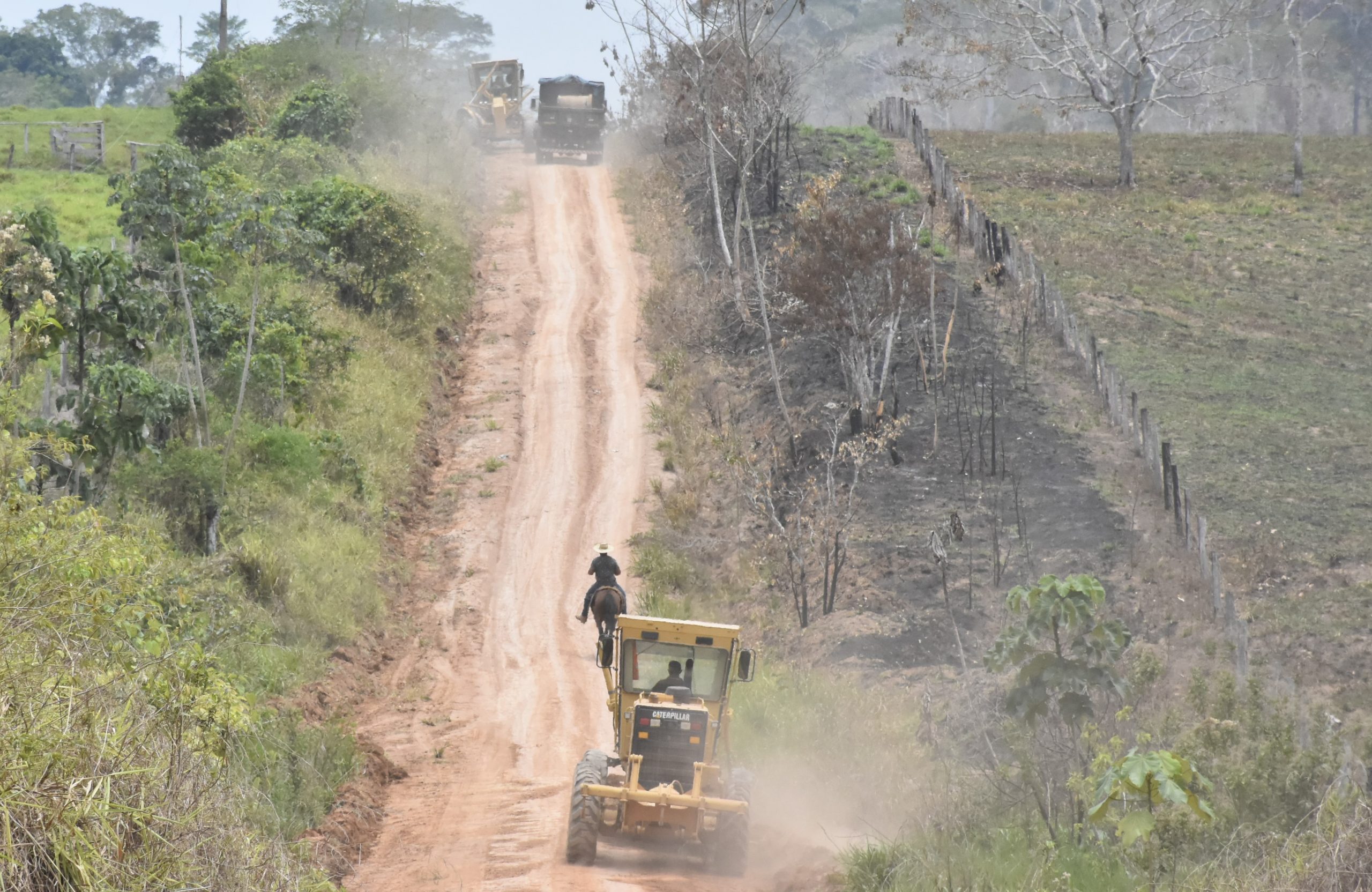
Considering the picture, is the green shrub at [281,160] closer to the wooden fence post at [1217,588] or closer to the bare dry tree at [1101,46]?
the bare dry tree at [1101,46]

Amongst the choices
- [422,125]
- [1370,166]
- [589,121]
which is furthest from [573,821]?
[1370,166]

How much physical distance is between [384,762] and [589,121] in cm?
3740

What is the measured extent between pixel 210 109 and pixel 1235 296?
102ft

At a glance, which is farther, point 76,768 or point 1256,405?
point 1256,405

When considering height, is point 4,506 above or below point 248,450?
above

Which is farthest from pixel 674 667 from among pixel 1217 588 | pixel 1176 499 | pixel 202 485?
pixel 1176 499

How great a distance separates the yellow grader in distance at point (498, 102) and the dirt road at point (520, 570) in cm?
1054

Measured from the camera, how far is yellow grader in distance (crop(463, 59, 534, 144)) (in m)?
51.2

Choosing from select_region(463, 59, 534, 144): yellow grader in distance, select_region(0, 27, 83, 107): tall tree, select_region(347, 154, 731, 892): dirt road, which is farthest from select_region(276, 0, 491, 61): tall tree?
select_region(0, 27, 83, 107): tall tree

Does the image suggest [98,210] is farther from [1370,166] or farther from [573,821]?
[1370,166]

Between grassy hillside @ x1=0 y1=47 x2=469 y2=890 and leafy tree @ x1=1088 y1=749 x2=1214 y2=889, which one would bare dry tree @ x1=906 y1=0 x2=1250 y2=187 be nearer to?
grassy hillside @ x1=0 y1=47 x2=469 y2=890

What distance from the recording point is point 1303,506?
786 inches

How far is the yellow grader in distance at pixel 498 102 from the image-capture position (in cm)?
5119

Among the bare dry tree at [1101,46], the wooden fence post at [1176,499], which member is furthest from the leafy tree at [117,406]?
the bare dry tree at [1101,46]
